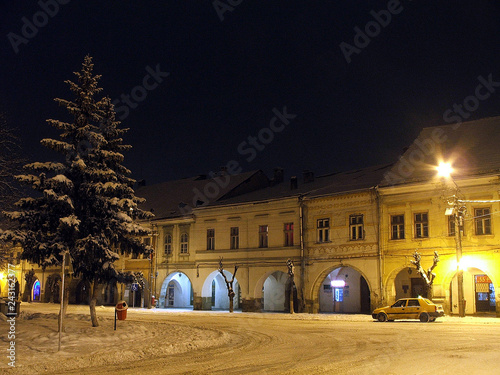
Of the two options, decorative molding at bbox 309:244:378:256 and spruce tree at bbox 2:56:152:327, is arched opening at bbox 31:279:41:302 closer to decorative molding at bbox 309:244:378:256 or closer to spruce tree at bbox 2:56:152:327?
decorative molding at bbox 309:244:378:256

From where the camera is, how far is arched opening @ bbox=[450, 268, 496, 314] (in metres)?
33.9

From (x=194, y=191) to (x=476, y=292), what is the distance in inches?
1085

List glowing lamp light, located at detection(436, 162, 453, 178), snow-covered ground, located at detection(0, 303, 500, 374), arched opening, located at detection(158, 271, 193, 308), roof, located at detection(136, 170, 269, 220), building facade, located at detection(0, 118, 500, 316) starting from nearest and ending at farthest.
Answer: snow-covered ground, located at detection(0, 303, 500, 374), glowing lamp light, located at detection(436, 162, 453, 178), building facade, located at detection(0, 118, 500, 316), roof, located at detection(136, 170, 269, 220), arched opening, located at detection(158, 271, 193, 308)

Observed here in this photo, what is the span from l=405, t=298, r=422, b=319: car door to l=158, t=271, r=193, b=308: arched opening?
24864 millimetres

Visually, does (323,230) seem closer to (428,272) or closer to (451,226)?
(428,272)

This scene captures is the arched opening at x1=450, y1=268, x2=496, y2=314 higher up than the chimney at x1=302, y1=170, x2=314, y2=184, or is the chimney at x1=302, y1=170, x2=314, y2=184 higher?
the chimney at x1=302, y1=170, x2=314, y2=184

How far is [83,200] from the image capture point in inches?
922

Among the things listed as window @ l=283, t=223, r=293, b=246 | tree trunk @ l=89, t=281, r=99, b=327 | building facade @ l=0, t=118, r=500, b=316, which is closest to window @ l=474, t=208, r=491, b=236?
building facade @ l=0, t=118, r=500, b=316

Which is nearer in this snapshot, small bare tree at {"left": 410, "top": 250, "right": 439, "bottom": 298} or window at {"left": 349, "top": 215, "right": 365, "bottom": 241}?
small bare tree at {"left": 410, "top": 250, "right": 439, "bottom": 298}

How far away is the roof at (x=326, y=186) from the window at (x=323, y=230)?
6.12ft

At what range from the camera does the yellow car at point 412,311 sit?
90.7ft

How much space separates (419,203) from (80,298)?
1454 inches

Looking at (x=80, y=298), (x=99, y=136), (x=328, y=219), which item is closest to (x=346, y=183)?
(x=328, y=219)

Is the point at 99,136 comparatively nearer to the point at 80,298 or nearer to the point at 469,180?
the point at 469,180
